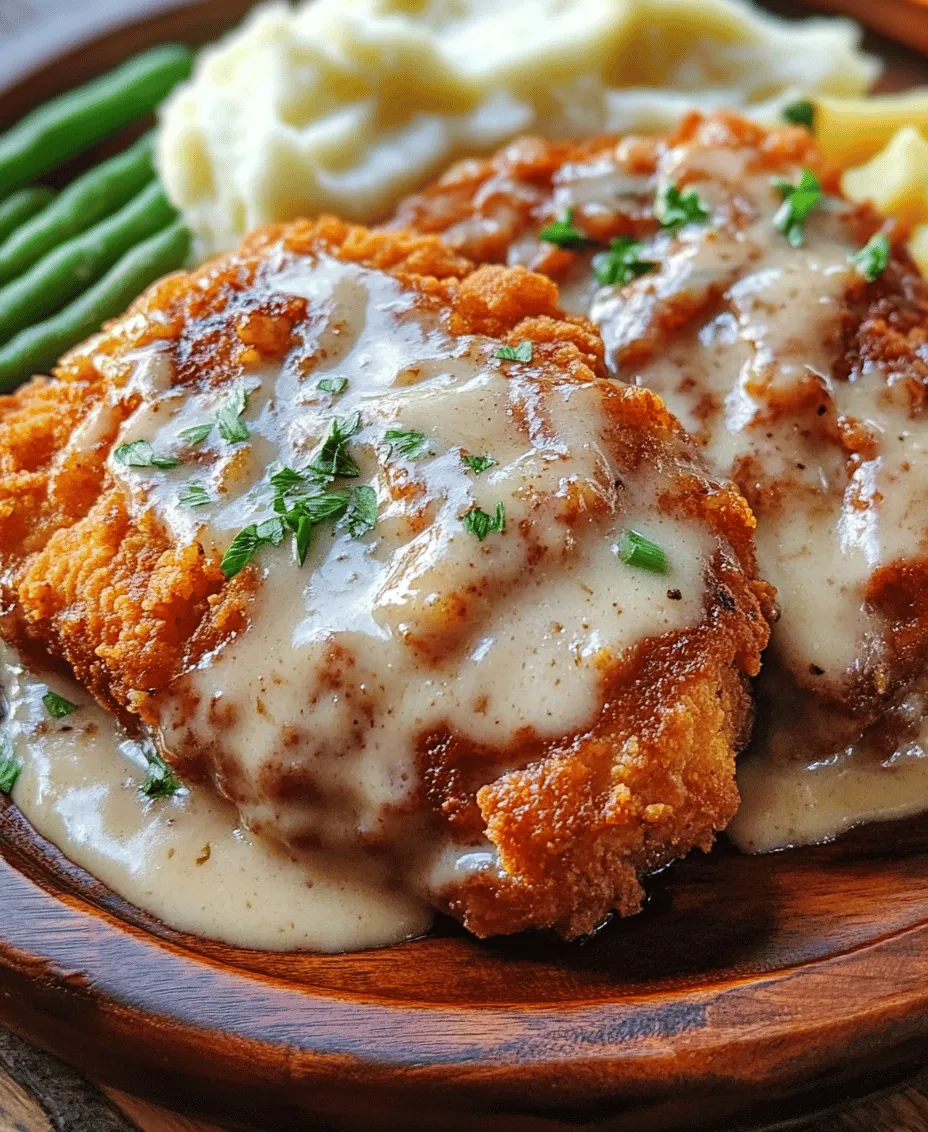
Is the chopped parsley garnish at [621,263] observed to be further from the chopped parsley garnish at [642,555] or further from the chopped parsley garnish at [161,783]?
the chopped parsley garnish at [161,783]

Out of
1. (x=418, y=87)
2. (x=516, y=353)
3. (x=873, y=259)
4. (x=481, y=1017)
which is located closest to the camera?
(x=481, y=1017)

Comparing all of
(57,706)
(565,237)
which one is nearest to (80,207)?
(565,237)

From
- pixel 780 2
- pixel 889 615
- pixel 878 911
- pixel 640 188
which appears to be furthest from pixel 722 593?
pixel 780 2

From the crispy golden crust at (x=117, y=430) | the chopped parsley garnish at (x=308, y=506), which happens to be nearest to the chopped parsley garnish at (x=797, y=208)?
the crispy golden crust at (x=117, y=430)

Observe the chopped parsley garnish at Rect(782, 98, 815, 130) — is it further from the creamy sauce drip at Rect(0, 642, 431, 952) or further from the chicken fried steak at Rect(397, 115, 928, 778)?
the creamy sauce drip at Rect(0, 642, 431, 952)

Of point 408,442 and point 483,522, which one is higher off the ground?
point 408,442

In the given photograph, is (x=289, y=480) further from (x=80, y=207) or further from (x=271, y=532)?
(x=80, y=207)

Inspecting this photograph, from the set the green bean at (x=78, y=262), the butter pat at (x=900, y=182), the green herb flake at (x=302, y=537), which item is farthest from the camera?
the green bean at (x=78, y=262)
